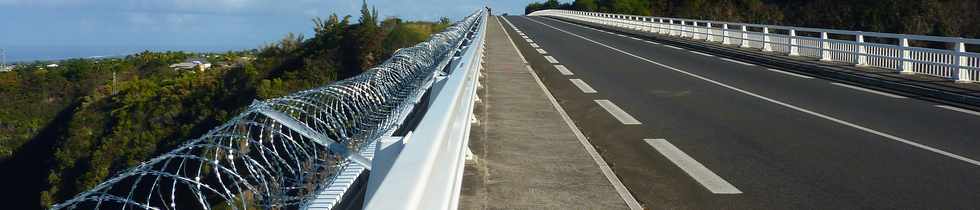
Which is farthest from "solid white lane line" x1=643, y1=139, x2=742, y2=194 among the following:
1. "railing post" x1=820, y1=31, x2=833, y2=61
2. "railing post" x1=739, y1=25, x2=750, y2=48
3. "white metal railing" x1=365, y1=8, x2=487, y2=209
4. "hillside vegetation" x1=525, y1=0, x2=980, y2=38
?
"hillside vegetation" x1=525, y1=0, x2=980, y2=38

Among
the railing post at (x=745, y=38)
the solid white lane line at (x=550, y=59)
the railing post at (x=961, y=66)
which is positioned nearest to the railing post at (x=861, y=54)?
the railing post at (x=961, y=66)

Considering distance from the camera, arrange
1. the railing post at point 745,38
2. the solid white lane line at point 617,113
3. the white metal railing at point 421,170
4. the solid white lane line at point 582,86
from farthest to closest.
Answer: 1. the railing post at point 745,38
2. the solid white lane line at point 582,86
3. the solid white lane line at point 617,113
4. the white metal railing at point 421,170

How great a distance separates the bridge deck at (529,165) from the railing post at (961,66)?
8523 mm

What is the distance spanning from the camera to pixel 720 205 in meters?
5.98

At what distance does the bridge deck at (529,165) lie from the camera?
19.5 ft

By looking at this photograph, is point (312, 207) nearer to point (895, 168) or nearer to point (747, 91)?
point (895, 168)

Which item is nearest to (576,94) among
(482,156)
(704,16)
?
(482,156)

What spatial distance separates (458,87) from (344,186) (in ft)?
6.45

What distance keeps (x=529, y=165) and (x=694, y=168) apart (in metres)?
1.52

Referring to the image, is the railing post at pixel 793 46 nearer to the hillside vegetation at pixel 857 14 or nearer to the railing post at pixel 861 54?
the railing post at pixel 861 54

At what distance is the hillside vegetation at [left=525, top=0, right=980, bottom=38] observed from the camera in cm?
4812

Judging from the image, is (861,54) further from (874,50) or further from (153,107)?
(153,107)

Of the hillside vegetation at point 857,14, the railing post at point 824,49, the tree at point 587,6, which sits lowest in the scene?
the railing post at point 824,49

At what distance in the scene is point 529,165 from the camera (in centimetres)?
733
